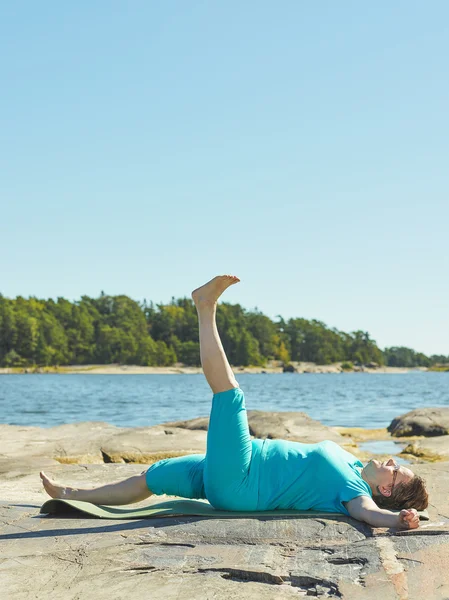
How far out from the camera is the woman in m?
4.89

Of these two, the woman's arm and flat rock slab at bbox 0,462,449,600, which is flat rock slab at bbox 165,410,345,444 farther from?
flat rock slab at bbox 0,462,449,600

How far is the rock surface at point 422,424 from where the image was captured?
1703cm

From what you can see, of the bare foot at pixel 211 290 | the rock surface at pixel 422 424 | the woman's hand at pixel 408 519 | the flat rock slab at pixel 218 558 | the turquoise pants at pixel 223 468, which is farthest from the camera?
the rock surface at pixel 422 424

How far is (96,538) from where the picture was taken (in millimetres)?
4492

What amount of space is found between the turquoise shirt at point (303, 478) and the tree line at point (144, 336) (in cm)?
10639

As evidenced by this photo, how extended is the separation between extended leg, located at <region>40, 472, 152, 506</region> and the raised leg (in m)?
1.02

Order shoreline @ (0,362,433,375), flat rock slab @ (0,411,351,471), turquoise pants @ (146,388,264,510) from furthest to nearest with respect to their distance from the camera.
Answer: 1. shoreline @ (0,362,433,375)
2. flat rock slab @ (0,411,351,471)
3. turquoise pants @ (146,388,264,510)

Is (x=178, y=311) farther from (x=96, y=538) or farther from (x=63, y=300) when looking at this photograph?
(x=96, y=538)

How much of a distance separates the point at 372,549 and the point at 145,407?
29.1m

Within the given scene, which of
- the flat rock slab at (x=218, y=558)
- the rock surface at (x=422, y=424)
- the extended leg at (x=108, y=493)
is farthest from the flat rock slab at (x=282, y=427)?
the flat rock slab at (x=218, y=558)

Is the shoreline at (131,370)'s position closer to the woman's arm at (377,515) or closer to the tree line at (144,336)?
the tree line at (144,336)

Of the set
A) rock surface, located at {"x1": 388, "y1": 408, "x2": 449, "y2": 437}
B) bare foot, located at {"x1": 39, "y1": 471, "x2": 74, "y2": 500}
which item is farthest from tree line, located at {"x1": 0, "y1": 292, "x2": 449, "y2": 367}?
bare foot, located at {"x1": 39, "y1": 471, "x2": 74, "y2": 500}

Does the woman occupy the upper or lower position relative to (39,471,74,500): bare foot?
upper

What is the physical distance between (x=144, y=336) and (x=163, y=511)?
4816 inches
